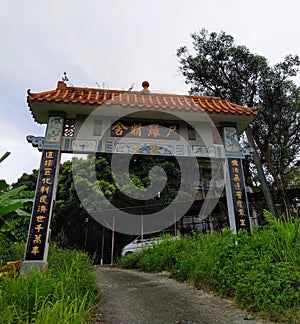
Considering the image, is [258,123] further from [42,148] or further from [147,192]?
[42,148]

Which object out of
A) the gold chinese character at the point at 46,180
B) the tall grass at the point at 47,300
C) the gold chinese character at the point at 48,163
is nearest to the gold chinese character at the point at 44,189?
the gold chinese character at the point at 46,180

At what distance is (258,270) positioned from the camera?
11.5 feet

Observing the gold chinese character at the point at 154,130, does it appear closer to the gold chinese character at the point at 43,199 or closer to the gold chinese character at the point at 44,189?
the gold chinese character at the point at 44,189

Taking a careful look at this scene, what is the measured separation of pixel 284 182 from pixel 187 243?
6.97m

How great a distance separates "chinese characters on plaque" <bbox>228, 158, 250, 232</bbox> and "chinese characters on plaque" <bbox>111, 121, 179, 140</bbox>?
142cm

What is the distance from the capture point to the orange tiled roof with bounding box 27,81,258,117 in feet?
19.1

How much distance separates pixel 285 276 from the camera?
324 cm

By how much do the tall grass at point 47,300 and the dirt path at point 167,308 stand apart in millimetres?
352

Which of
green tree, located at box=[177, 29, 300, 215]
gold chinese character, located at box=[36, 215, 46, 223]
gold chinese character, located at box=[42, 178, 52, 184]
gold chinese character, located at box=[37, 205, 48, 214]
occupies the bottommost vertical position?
gold chinese character, located at box=[36, 215, 46, 223]

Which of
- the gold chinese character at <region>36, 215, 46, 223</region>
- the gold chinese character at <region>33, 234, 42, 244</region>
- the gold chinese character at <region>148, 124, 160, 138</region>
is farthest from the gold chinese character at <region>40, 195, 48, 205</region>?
the gold chinese character at <region>148, 124, 160, 138</region>

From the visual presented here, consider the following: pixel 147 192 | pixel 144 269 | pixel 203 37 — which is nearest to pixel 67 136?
pixel 144 269

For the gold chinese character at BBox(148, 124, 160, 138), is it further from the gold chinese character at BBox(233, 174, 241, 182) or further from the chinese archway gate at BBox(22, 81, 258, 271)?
the gold chinese character at BBox(233, 174, 241, 182)

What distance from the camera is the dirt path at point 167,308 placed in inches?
120

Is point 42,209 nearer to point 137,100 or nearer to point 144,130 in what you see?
point 144,130
